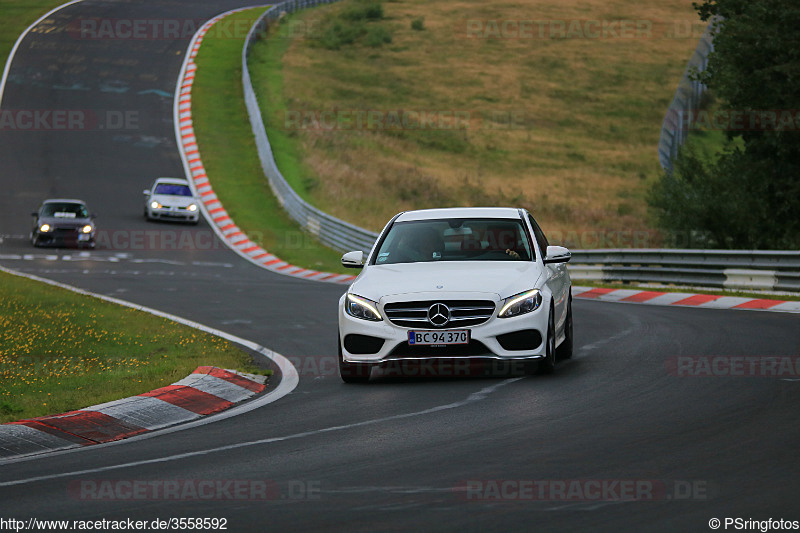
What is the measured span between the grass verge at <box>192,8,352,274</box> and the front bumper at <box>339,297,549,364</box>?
66.4 feet

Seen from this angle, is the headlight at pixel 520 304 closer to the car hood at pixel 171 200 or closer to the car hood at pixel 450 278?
the car hood at pixel 450 278

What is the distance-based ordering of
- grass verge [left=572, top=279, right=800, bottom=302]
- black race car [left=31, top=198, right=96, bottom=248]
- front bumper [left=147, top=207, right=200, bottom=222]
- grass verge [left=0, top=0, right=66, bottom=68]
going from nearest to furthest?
grass verge [left=572, top=279, right=800, bottom=302] < black race car [left=31, top=198, right=96, bottom=248] < front bumper [left=147, top=207, right=200, bottom=222] < grass verge [left=0, top=0, right=66, bottom=68]

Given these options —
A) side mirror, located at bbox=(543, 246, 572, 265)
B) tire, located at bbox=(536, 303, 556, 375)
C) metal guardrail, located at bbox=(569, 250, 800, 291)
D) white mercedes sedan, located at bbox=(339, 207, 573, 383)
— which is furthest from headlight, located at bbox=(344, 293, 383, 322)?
metal guardrail, located at bbox=(569, 250, 800, 291)

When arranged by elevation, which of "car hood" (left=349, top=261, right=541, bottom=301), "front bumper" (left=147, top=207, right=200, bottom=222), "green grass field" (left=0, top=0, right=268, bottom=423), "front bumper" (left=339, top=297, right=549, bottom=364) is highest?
"car hood" (left=349, top=261, right=541, bottom=301)

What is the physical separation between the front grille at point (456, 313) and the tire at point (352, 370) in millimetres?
650

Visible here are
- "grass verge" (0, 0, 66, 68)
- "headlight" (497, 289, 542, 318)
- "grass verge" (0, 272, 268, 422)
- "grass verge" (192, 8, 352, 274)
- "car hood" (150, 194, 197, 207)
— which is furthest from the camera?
"grass verge" (0, 0, 66, 68)

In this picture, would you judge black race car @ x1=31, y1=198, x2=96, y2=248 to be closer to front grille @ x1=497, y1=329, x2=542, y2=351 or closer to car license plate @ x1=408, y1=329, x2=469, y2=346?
car license plate @ x1=408, y1=329, x2=469, y2=346

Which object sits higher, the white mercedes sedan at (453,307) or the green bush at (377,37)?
the green bush at (377,37)

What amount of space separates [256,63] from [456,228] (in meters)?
52.3

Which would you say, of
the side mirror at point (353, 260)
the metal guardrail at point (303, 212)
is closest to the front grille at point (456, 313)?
the side mirror at point (353, 260)

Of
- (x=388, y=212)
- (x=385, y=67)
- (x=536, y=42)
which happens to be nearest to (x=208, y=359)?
(x=388, y=212)

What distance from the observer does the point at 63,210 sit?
3431cm

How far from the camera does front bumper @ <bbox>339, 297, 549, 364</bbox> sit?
11266 millimetres

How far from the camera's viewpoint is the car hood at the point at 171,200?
38438 mm
